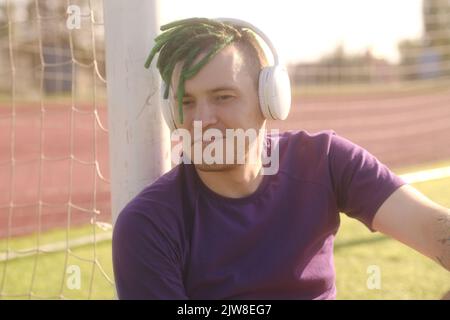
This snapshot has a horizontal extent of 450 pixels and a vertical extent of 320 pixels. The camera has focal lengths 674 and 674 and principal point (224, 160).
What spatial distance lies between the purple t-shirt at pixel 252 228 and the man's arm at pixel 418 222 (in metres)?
0.03

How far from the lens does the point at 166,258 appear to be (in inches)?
60.3

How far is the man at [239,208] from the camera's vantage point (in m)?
1.56

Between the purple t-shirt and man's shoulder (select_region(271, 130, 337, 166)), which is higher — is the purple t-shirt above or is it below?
below

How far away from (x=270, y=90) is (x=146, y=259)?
50 centimetres

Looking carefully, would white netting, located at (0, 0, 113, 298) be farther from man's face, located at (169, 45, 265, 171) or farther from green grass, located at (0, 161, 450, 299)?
man's face, located at (169, 45, 265, 171)

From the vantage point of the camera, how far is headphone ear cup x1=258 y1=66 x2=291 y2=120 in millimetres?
1643

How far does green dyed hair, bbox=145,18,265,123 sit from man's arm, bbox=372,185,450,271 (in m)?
0.49

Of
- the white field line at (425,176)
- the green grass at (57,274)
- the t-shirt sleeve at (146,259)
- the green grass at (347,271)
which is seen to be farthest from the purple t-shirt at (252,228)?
the white field line at (425,176)

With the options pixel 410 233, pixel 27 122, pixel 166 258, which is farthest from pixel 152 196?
pixel 27 122

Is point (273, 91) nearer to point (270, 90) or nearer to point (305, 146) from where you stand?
point (270, 90)

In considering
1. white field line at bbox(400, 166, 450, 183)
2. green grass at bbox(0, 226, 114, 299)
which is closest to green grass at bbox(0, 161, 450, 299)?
green grass at bbox(0, 226, 114, 299)
